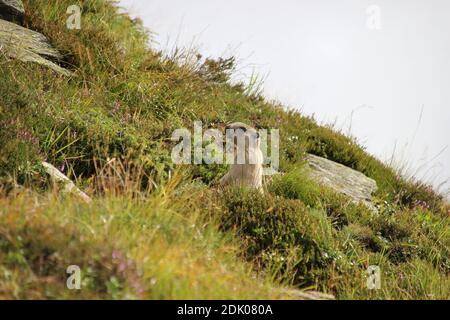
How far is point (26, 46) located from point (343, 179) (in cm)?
557

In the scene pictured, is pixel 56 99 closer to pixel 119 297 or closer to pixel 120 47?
pixel 120 47

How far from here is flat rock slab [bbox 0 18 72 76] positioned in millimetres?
8472

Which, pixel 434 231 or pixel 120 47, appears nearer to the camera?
pixel 434 231

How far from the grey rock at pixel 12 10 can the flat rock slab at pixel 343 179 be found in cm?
553

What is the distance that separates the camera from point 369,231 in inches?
296

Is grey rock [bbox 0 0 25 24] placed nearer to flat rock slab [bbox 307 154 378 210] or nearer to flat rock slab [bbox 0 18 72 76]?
flat rock slab [bbox 0 18 72 76]

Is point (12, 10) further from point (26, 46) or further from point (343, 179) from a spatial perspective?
point (343, 179)

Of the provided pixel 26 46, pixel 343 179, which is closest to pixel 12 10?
pixel 26 46

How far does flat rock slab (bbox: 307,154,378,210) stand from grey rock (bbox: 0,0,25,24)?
553 centimetres

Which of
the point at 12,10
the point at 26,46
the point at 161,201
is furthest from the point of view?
the point at 12,10

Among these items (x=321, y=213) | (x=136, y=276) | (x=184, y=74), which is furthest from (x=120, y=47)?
(x=136, y=276)

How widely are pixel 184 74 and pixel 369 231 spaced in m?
4.49

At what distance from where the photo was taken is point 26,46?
8.86 m

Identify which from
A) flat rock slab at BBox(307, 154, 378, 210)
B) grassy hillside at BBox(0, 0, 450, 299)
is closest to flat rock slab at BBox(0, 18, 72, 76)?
grassy hillside at BBox(0, 0, 450, 299)
